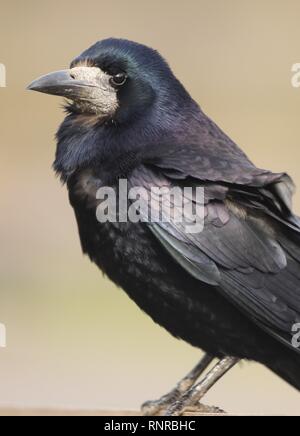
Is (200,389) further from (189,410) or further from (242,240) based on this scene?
(242,240)

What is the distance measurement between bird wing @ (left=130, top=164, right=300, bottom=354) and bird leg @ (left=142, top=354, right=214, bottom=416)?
25.2 inches

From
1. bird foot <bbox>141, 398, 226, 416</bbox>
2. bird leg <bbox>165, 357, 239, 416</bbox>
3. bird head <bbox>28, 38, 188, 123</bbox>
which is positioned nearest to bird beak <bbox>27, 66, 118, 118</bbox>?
bird head <bbox>28, 38, 188, 123</bbox>

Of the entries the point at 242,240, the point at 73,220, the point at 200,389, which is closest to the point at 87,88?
the point at 242,240

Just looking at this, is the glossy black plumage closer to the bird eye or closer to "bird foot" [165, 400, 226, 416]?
the bird eye

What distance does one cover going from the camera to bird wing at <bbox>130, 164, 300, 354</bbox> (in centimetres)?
454

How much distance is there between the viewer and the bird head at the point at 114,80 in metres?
4.69

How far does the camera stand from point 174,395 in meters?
5.08

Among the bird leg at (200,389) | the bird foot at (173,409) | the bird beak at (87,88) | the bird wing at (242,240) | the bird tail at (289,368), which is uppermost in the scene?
the bird beak at (87,88)

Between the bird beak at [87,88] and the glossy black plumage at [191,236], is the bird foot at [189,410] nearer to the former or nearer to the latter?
the glossy black plumage at [191,236]

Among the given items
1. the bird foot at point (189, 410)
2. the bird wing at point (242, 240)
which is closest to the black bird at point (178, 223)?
the bird wing at point (242, 240)

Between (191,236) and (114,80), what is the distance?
1.99 feet

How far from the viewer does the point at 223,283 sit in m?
4.55
